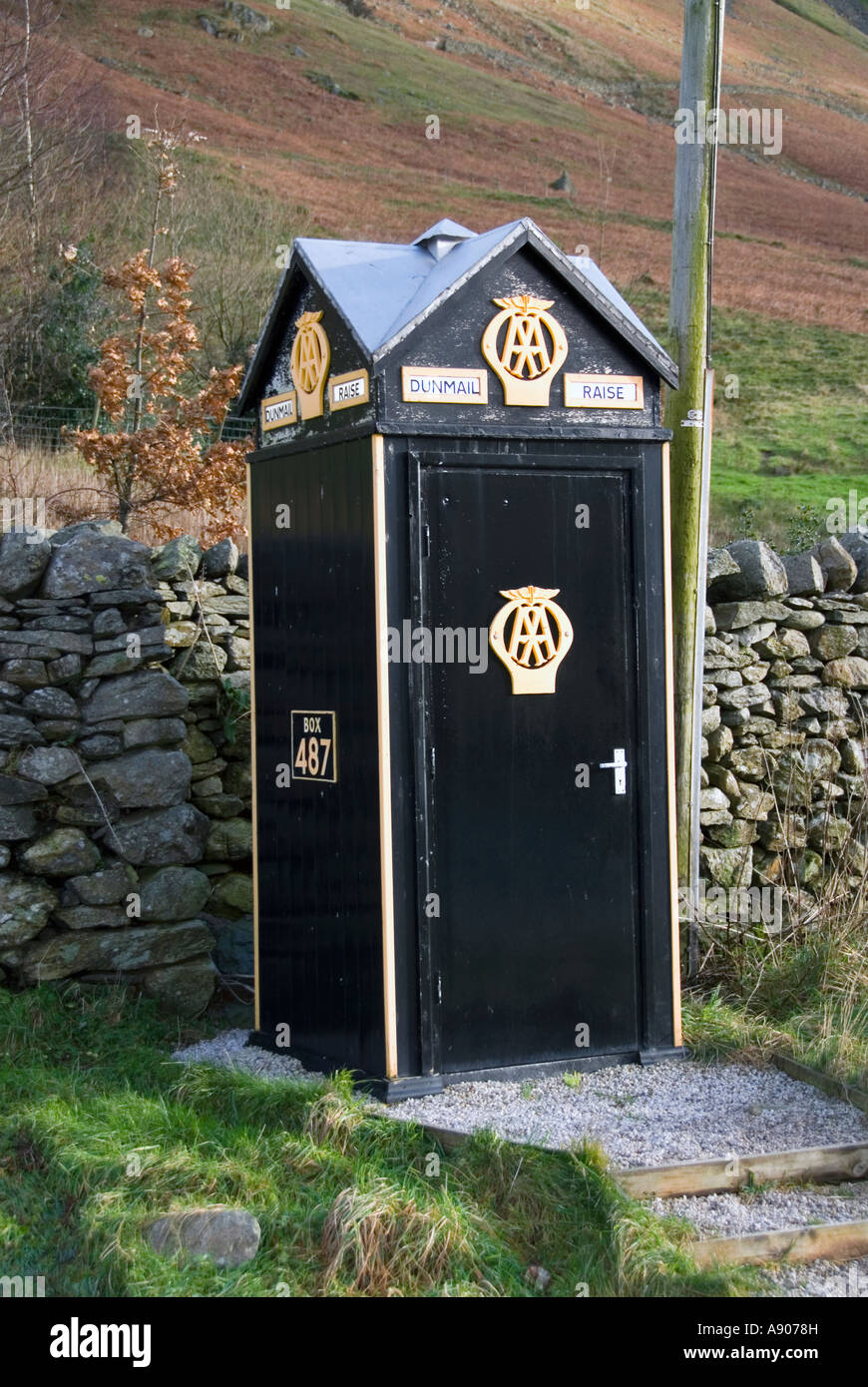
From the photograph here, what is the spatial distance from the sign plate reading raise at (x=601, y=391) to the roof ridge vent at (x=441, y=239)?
0.81 meters

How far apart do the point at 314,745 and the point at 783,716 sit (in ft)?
11.5

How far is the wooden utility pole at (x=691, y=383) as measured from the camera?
6.63 metres

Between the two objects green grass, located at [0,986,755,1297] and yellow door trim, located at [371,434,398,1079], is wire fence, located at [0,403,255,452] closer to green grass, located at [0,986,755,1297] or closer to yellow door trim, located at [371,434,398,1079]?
yellow door trim, located at [371,434,398,1079]

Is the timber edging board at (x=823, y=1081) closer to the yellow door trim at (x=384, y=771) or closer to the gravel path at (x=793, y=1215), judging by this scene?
the gravel path at (x=793, y=1215)

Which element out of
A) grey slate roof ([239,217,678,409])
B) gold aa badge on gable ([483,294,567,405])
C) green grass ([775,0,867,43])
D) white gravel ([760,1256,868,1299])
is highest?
green grass ([775,0,867,43])

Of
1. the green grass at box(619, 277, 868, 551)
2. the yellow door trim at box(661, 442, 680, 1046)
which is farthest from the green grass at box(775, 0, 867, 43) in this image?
the yellow door trim at box(661, 442, 680, 1046)

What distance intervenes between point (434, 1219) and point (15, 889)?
2.82 m

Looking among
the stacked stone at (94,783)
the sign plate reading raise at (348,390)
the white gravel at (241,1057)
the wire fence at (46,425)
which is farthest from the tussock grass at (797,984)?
the wire fence at (46,425)

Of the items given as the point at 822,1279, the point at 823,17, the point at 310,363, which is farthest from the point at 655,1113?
the point at 823,17

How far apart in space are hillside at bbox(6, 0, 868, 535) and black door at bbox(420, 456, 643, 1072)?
12209 mm

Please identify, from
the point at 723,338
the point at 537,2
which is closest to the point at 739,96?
A: the point at 537,2

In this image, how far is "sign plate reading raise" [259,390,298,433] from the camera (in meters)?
5.80

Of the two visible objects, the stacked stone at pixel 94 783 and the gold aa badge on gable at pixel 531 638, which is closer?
the gold aa badge on gable at pixel 531 638

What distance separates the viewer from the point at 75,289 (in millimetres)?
16203
